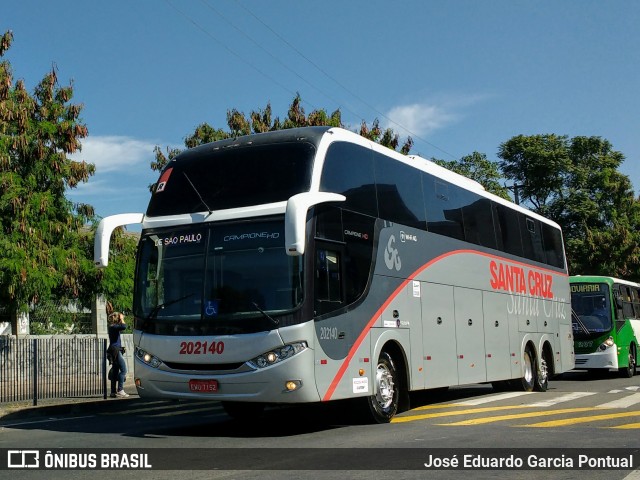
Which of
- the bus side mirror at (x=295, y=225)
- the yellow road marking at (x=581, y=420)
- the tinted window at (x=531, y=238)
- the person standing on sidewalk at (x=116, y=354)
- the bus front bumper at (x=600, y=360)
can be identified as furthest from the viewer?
the bus front bumper at (x=600, y=360)

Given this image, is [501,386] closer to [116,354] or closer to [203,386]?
[116,354]

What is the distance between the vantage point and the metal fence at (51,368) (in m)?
16.8

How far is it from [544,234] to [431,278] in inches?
334

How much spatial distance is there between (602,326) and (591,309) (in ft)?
2.20

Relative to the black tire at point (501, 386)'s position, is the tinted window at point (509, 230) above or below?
above

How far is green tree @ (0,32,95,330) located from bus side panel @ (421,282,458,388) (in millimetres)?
11950

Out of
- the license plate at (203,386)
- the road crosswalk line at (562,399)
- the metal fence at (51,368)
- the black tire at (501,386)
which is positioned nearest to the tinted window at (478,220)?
the road crosswalk line at (562,399)

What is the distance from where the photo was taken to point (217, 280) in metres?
11.2

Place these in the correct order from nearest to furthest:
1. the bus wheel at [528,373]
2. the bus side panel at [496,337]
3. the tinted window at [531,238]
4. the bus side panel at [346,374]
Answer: the bus side panel at [346,374] < the bus side panel at [496,337] < the bus wheel at [528,373] < the tinted window at [531,238]

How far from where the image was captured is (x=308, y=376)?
422 inches

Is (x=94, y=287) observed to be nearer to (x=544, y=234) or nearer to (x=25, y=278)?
(x=25, y=278)

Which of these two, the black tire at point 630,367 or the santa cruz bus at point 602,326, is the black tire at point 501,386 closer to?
the santa cruz bus at point 602,326

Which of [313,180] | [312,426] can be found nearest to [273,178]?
[313,180]

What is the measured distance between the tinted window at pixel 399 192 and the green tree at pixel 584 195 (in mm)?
37805
